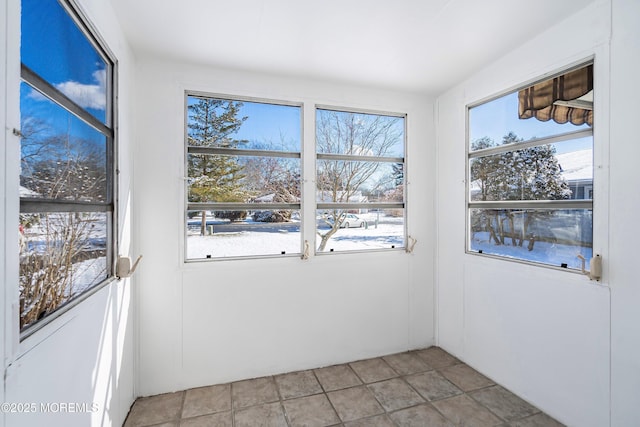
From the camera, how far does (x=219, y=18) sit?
1870 millimetres

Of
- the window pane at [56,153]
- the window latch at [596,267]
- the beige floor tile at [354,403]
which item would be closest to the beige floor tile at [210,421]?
the beige floor tile at [354,403]

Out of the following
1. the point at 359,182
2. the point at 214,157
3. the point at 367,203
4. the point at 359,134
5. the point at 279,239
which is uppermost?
the point at 359,134

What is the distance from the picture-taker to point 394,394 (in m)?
2.30

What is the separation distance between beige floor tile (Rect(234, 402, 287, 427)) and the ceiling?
2.65 meters

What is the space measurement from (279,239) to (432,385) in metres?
1.77

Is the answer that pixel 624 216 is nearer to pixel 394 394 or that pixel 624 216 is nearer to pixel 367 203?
pixel 367 203

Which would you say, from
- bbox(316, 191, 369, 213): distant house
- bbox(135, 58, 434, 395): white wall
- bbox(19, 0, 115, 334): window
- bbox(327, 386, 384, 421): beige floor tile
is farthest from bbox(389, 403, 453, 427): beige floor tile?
bbox(19, 0, 115, 334): window

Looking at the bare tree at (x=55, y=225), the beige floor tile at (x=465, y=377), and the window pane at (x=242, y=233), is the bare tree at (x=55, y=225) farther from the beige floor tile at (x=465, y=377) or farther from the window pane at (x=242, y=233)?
the beige floor tile at (x=465, y=377)

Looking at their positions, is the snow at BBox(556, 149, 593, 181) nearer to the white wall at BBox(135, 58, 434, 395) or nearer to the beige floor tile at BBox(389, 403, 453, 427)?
the white wall at BBox(135, 58, 434, 395)

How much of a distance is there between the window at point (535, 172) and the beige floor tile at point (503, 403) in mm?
1048

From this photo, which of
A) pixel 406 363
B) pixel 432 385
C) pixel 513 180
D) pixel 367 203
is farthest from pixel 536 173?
pixel 406 363

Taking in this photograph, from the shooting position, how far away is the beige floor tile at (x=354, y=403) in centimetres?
208

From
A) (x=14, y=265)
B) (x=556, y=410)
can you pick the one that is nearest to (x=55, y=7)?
(x=14, y=265)

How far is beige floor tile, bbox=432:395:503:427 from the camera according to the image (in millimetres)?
1979
